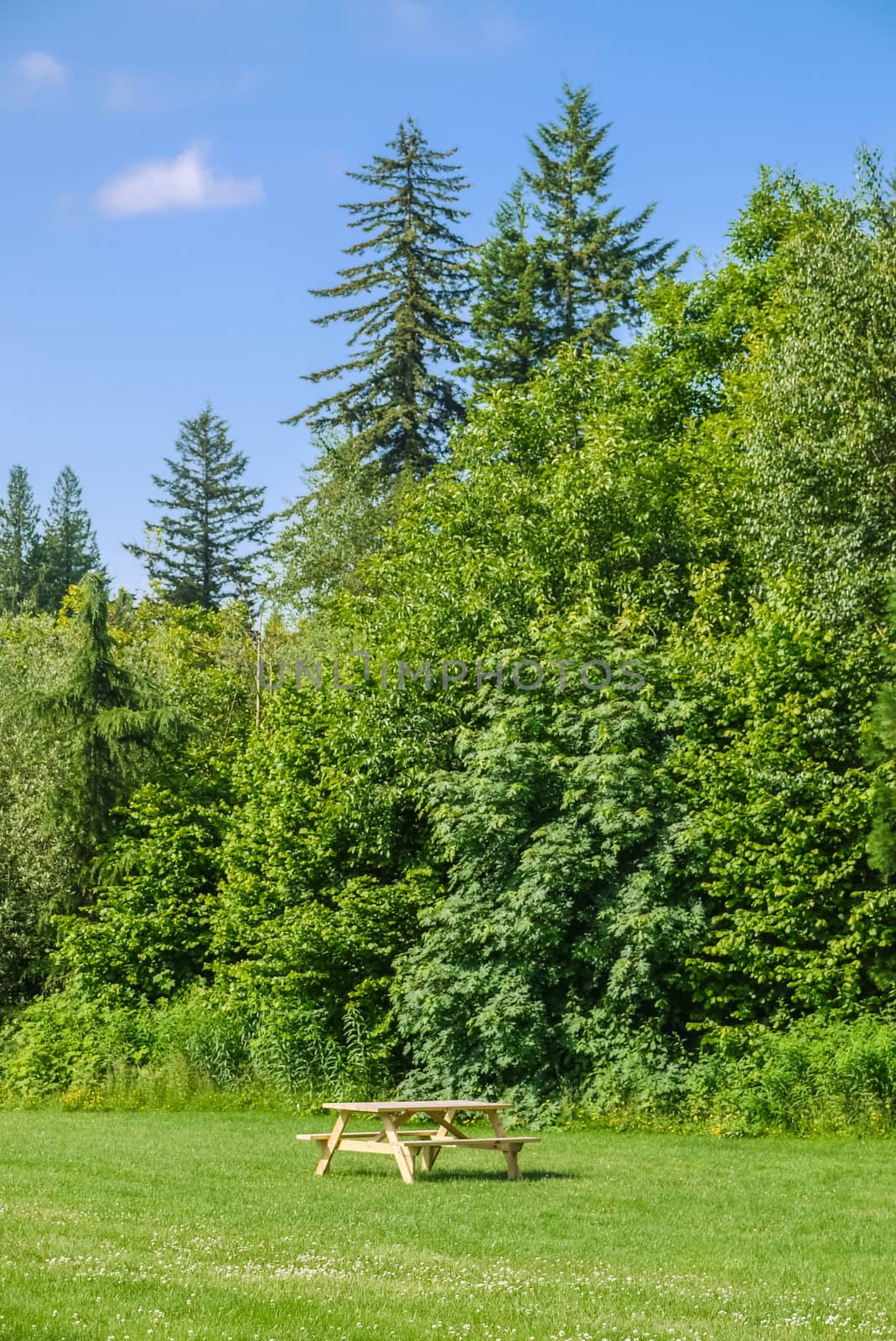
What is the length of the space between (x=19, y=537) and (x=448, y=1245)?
5681cm

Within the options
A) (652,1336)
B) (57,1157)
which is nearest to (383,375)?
(57,1157)

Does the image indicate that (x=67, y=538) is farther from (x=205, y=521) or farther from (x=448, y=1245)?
(x=448, y=1245)

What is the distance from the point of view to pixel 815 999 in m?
15.4

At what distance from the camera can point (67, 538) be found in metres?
60.7

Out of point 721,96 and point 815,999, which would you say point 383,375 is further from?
point 815,999

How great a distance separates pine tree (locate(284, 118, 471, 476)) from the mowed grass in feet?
83.8

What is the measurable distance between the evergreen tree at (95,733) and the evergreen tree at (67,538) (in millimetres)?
37060

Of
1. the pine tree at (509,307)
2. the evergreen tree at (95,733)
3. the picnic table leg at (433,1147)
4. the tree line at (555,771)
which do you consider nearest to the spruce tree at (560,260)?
the pine tree at (509,307)

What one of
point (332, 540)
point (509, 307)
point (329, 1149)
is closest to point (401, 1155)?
point (329, 1149)

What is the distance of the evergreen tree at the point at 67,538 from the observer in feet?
196

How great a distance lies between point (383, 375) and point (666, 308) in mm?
10927

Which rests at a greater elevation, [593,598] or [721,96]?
[721,96]

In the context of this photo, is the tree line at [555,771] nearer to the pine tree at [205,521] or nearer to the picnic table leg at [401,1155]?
the picnic table leg at [401,1155]

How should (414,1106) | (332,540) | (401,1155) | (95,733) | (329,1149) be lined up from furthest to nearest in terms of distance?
(332,540), (95,733), (329,1149), (414,1106), (401,1155)
